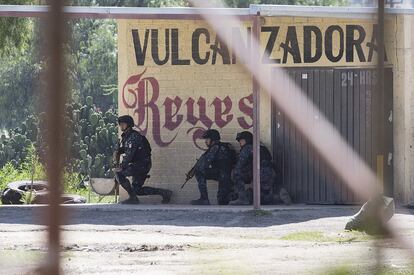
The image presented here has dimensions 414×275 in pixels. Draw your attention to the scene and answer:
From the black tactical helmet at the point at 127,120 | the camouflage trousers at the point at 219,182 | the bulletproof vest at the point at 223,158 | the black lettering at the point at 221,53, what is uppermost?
the black lettering at the point at 221,53

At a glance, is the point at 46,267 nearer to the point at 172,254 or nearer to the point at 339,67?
the point at 172,254

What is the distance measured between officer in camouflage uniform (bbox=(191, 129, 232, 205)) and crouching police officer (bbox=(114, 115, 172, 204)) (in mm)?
728

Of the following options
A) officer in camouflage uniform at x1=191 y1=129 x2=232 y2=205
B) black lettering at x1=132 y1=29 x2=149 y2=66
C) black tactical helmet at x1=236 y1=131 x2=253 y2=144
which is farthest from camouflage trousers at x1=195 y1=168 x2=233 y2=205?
black lettering at x1=132 y1=29 x2=149 y2=66

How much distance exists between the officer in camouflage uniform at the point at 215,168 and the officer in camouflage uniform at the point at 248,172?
0.18 m

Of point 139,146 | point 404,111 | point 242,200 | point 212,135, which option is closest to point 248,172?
point 242,200

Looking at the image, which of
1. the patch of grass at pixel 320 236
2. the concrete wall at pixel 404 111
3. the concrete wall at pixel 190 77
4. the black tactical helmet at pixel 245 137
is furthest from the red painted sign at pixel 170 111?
the patch of grass at pixel 320 236

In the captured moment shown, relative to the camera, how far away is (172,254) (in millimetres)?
9930

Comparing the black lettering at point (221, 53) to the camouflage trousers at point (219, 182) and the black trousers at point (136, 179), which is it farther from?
the black trousers at point (136, 179)

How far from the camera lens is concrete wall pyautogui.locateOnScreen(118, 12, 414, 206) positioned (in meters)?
15.7

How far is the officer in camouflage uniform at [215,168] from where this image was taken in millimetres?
15588

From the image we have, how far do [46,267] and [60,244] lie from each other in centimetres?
4

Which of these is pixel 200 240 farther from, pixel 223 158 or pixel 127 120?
pixel 127 120

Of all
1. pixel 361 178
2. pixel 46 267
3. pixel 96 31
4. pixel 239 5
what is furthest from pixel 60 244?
pixel 96 31

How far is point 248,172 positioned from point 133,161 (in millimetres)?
1660
